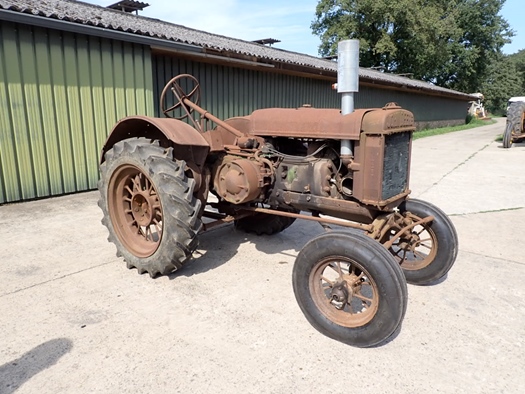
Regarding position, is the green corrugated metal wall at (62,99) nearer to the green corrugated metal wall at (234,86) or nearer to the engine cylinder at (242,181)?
the green corrugated metal wall at (234,86)

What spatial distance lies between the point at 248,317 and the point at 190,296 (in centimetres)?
52

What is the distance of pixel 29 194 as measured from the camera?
565cm

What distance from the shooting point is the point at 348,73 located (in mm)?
2713

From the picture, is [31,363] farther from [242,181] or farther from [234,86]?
[234,86]

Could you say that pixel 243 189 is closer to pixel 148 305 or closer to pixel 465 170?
pixel 148 305

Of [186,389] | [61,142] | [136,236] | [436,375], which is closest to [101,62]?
[61,142]

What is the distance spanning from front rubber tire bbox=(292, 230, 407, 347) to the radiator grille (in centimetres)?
58

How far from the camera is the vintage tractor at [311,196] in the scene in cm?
237

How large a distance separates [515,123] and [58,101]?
47.3 ft

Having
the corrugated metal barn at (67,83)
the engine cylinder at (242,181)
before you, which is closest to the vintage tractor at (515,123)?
the corrugated metal barn at (67,83)

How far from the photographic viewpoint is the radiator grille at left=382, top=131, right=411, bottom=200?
272cm

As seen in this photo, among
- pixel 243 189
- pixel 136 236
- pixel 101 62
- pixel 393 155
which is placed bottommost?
Result: pixel 136 236

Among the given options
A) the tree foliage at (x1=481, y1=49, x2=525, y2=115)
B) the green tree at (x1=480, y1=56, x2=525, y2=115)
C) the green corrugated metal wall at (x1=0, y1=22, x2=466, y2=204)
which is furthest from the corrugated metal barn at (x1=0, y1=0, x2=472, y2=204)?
the green tree at (x1=480, y1=56, x2=525, y2=115)

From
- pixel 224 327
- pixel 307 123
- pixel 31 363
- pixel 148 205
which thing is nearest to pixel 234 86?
pixel 148 205
